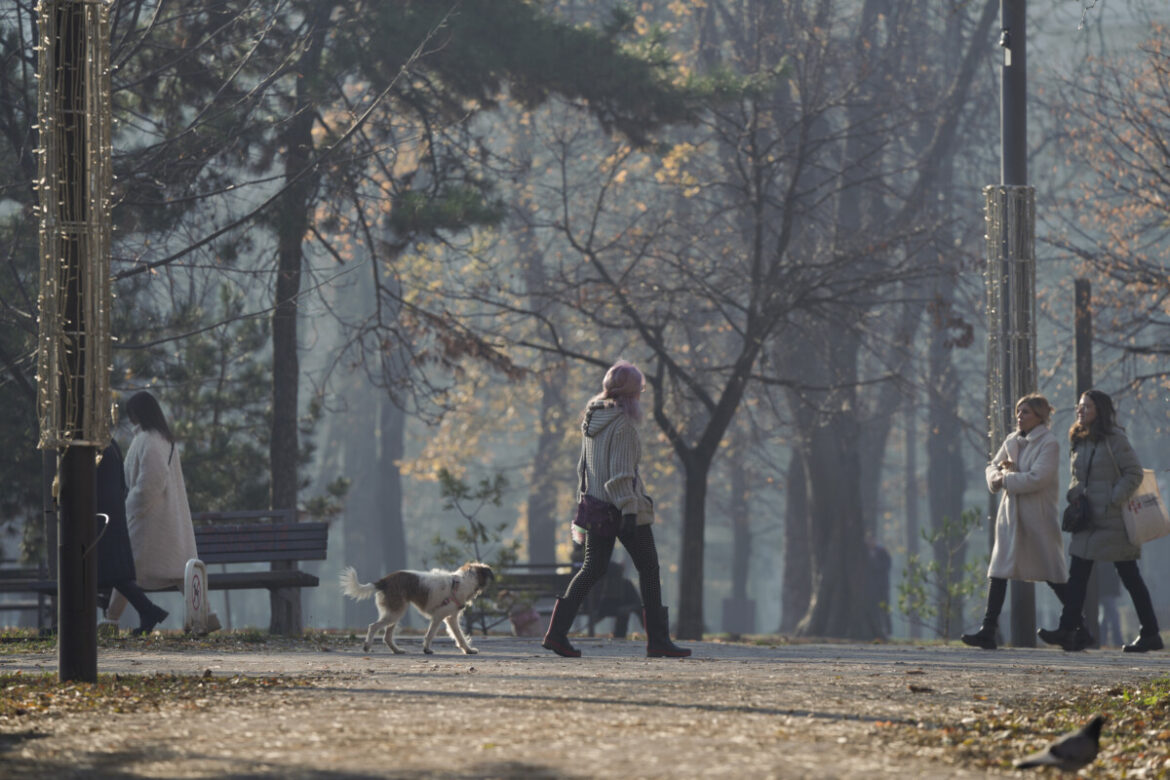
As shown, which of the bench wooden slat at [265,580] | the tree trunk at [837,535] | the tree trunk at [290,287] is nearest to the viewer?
the bench wooden slat at [265,580]

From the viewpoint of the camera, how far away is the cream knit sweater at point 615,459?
35.0 feet

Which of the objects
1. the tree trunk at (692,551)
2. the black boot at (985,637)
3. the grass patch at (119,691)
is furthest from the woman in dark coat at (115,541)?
the tree trunk at (692,551)

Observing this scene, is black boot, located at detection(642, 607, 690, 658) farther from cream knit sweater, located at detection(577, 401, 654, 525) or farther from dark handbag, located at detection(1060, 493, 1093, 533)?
dark handbag, located at detection(1060, 493, 1093, 533)

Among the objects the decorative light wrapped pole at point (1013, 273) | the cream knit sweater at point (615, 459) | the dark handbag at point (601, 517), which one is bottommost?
the dark handbag at point (601, 517)

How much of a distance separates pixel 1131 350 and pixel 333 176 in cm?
985

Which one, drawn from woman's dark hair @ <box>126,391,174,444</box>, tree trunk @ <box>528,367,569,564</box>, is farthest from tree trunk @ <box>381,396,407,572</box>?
woman's dark hair @ <box>126,391,174,444</box>

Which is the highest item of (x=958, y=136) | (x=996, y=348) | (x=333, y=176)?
(x=958, y=136)

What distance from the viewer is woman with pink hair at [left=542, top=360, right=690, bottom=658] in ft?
35.0

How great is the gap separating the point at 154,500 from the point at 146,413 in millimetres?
656

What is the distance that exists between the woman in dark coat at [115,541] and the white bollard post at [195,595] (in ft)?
0.77

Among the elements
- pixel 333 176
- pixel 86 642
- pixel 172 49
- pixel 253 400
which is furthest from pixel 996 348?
pixel 253 400

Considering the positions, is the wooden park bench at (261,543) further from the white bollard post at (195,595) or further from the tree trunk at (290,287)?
the white bollard post at (195,595)

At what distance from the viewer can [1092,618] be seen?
19016mm

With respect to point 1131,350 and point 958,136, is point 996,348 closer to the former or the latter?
point 1131,350
